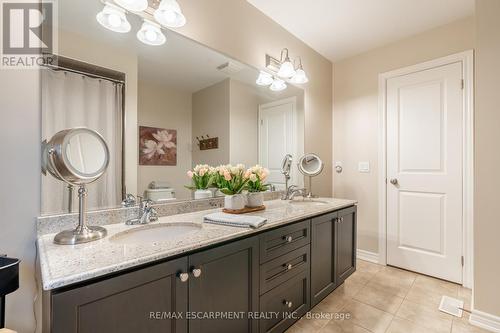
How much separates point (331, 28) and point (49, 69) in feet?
7.46

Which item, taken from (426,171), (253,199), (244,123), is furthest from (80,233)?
(426,171)

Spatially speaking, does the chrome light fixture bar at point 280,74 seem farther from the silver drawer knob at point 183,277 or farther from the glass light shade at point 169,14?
the silver drawer knob at point 183,277

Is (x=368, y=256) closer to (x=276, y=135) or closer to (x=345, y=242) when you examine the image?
(x=345, y=242)

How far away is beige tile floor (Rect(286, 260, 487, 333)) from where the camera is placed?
162 cm

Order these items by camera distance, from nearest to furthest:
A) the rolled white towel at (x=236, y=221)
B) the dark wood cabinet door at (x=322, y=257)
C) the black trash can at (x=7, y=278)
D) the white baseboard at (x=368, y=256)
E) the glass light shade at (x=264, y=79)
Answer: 1. the black trash can at (x=7, y=278)
2. the rolled white towel at (x=236, y=221)
3. the dark wood cabinet door at (x=322, y=257)
4. the glass light shade at (x=264, y=79)
5. the white baseboard at (x=368, y=256)

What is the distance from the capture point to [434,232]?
232cm

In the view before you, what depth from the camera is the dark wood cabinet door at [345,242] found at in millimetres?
1914

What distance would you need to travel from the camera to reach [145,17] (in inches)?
54.6

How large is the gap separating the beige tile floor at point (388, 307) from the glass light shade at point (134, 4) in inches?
83.7

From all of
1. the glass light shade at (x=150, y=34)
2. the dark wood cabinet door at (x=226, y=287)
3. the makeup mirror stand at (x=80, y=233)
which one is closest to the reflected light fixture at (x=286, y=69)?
the glass light shade at (x=150, y=34)

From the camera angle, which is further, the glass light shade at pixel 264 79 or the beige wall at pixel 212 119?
the glass light shade at pixel 264 79

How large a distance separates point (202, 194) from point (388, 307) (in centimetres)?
167

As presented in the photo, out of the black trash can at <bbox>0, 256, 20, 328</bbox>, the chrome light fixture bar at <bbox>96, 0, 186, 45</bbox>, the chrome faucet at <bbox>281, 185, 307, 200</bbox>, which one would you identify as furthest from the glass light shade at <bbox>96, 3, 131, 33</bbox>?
the chrome faucet at <bbox>281, 185, 307, 200</bbox>

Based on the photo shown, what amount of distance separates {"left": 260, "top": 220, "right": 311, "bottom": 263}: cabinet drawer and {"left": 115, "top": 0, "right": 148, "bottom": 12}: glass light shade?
139 cm
